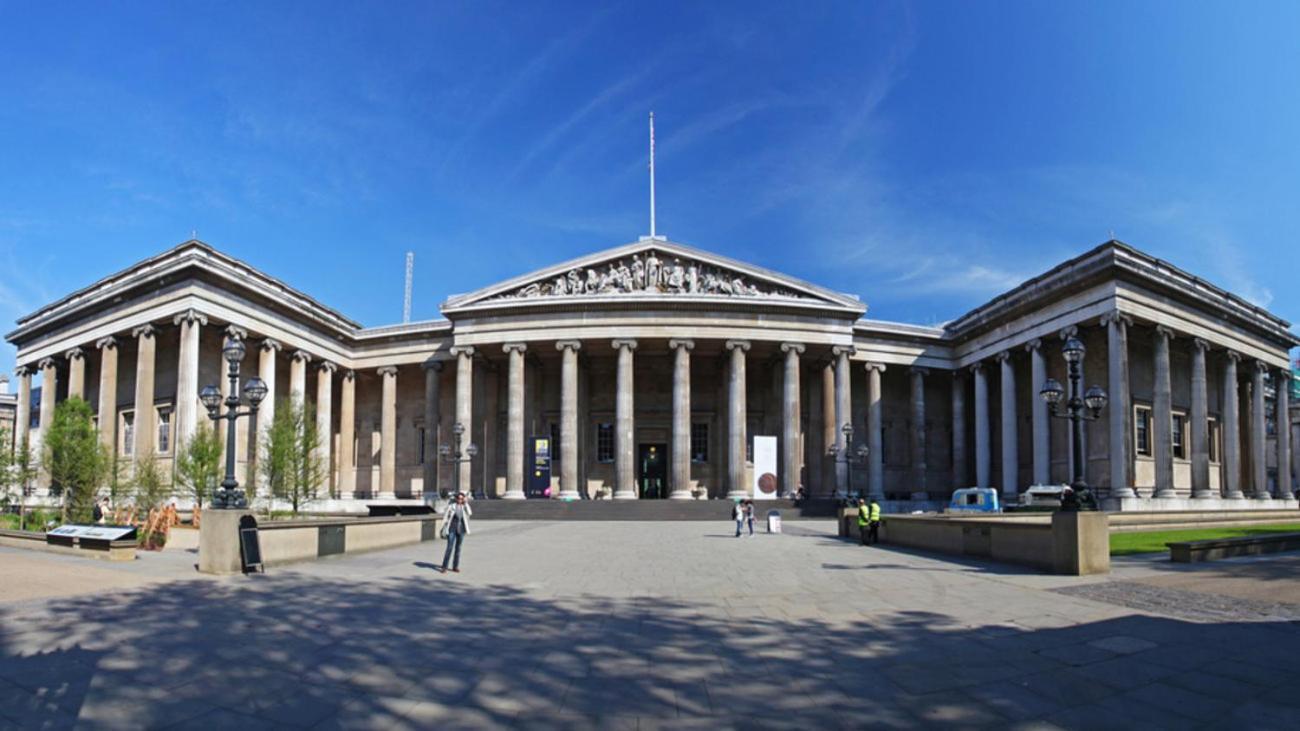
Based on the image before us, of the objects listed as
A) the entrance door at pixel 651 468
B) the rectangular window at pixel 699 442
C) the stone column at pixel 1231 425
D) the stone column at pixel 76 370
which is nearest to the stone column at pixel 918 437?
the rectangular window at pixel 699 442

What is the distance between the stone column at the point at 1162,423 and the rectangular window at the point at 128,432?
56.1m

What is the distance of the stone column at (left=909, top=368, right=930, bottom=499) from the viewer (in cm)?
5222

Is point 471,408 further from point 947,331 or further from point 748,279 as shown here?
point 947,331

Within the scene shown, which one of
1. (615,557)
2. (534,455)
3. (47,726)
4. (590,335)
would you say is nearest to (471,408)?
(534,455)

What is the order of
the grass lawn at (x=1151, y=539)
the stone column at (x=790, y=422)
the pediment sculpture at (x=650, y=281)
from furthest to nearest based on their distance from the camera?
the pediment sculpture at (x=650, y=281) < the stone column at (x=790, y=422) < the grass lawn at (x=1151, y=539)

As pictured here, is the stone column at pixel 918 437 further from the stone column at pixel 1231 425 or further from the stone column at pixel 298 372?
the stone column at pixel 298 372

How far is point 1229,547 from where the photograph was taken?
58.6 feet

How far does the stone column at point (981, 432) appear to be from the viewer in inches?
1924

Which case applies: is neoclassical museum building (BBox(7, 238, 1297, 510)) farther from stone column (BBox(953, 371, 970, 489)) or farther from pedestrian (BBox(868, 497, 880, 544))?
pedestrian (BBox(868, 497, 880, 544))

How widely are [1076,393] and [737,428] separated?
98.3 ft

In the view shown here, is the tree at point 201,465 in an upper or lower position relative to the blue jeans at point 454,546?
upper

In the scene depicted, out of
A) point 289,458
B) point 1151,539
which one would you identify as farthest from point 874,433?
point 289,458

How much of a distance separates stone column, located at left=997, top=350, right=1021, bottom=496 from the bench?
2594cm

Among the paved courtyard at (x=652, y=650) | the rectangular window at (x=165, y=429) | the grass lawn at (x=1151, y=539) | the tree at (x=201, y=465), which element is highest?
the rectangular window at (x=165, y=429)
